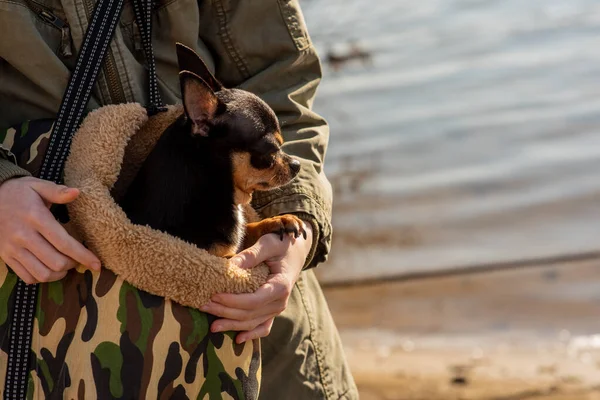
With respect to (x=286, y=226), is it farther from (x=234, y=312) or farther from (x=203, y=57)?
(x=203, y=57)

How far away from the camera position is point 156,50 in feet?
6.55

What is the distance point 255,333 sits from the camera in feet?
5.96

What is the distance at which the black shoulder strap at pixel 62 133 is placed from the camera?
67.7 inches

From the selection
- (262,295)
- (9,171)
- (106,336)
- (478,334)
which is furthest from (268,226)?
(478,334)

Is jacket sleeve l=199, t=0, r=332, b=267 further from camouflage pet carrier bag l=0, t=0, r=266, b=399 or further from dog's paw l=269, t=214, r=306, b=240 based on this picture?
camouflage pet carrier bag l=0, t=0, r=266, b=399

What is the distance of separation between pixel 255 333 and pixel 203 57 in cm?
64

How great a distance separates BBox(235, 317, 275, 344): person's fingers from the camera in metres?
1.78

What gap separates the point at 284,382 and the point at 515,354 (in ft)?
8.12

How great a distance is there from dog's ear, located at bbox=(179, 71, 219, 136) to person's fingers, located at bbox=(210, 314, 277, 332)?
37 cm

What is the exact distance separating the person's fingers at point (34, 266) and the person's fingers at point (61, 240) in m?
0.04

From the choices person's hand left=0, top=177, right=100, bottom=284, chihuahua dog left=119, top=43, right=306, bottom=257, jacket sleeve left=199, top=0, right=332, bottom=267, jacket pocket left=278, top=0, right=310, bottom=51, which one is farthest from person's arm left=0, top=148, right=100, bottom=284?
jacket pocket left=278, top=0, right=310, bottom=51

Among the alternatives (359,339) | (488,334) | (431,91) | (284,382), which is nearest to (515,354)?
(488,334)

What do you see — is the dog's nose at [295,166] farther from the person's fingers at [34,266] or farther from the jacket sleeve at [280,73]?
the person's fingers at [34,266]

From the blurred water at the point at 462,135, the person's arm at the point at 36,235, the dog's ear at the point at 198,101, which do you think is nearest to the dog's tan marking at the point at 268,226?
the dog's ear at the point at 198,101
